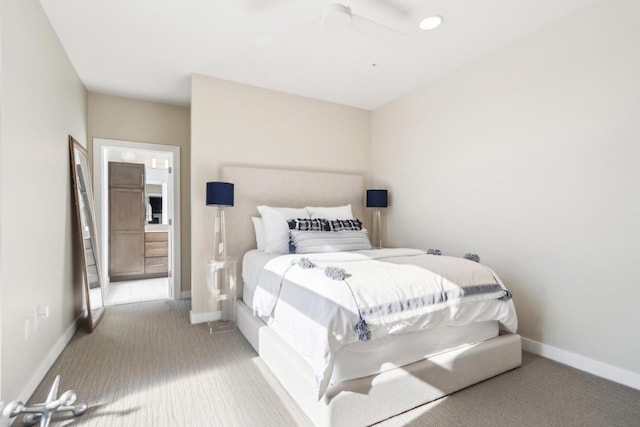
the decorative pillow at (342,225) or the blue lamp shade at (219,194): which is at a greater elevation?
the blue lamp shade at (219,194)

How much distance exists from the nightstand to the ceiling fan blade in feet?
7.84

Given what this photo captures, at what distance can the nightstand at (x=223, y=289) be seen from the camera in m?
3.27

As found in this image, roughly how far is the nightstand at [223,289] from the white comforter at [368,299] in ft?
2.65

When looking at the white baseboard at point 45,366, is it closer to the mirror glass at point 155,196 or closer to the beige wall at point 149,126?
the beige wall at point 149,126

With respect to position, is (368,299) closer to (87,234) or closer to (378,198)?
(378,198)

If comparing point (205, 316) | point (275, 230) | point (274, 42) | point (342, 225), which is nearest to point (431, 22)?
point (274, 42)

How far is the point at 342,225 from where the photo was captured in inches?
141

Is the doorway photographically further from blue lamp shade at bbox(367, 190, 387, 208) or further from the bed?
blue lamp shade at bbox(367, 190, 387, 208)

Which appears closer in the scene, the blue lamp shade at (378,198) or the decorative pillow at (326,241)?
the decorative pillow at (326,241)

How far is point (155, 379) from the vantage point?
2318mm

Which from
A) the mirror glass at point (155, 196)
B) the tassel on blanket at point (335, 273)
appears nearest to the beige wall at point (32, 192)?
the tassel on blanket at point (335, 273)

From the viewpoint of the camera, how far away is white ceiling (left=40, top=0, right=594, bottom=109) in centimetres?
243

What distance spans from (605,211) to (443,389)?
177 centimetres

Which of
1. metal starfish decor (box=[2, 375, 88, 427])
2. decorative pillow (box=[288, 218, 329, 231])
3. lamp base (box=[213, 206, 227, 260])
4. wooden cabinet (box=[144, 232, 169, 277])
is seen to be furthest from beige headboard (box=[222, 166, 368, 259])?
wooden cabinet (box=[144, 232, 169, 277])
